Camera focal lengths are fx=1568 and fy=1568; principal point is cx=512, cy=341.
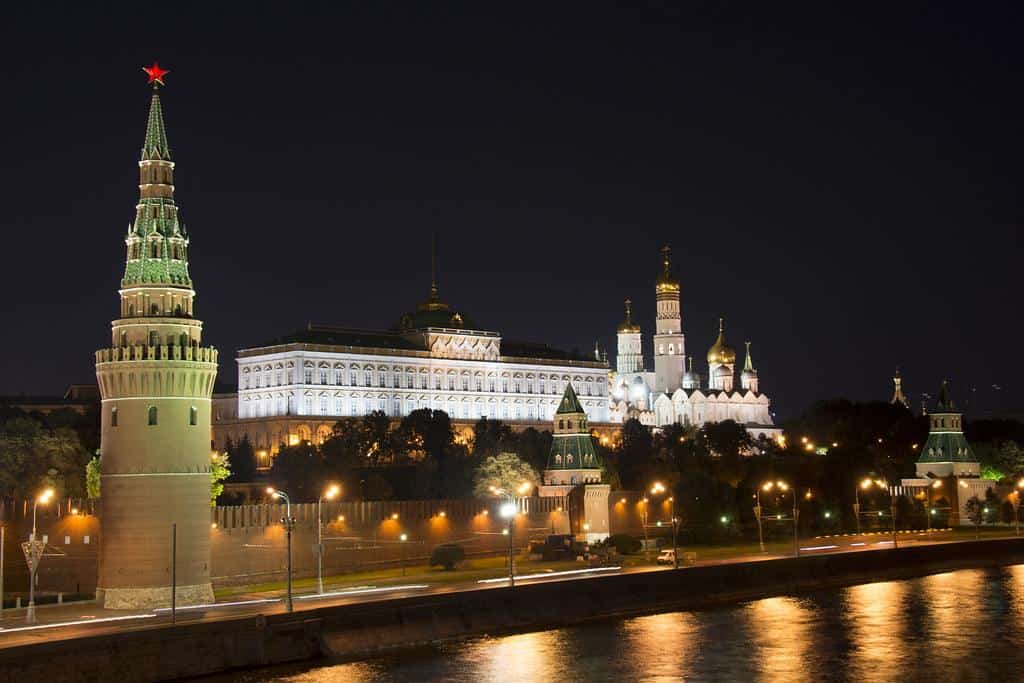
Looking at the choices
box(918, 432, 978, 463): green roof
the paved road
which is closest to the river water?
the paved road

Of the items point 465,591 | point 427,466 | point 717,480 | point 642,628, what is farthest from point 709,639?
point 427,466

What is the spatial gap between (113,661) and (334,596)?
62.9ft

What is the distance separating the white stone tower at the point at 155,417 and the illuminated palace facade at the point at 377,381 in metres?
97.9

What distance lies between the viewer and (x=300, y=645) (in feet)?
178

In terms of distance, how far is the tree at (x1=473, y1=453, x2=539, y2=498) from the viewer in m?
110

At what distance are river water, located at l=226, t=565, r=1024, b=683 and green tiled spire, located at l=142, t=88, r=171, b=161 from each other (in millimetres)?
24716

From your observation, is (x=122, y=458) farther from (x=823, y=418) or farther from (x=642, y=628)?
(x=823, y=418)

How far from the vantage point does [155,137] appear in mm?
67750

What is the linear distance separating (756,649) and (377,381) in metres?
124

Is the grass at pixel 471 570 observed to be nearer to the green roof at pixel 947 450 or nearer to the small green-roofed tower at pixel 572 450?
the small green-roofed tower at pixel 572 450

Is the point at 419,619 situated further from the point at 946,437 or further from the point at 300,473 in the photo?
the point at 946,437

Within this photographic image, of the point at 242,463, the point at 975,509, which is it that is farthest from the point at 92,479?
the point at 975,509

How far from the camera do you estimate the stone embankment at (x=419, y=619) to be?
48.0 metres

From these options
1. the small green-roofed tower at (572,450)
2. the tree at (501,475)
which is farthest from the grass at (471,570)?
the tree at (501,475)
